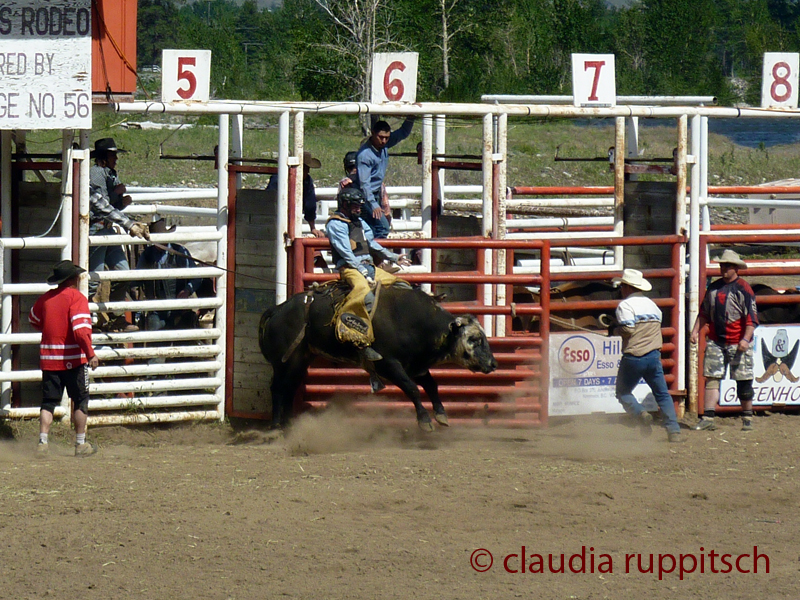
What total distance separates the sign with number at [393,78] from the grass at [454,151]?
59.0ft

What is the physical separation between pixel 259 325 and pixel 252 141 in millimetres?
28357

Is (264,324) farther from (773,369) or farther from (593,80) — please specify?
(773,369)

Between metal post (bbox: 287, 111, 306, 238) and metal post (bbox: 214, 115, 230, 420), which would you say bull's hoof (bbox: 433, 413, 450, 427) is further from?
metal post (bbox: 214, 115, 230, 420)

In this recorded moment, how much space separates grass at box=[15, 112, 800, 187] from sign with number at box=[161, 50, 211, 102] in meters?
17.8

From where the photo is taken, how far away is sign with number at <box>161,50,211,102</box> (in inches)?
355

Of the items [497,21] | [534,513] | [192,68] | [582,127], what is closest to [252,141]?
[582,127]

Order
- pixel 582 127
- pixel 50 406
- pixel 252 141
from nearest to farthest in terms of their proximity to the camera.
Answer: pixel 50 406 → pixel 252 141 → pixel 582 127

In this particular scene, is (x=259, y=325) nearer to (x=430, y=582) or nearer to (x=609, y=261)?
(x=430, y=582)

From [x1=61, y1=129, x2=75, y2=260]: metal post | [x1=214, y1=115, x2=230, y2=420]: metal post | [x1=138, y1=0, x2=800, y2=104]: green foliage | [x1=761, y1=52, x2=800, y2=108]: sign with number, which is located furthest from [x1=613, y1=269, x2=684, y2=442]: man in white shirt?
[x1=138, y1=0, x2=800, y2=104]: green foliage

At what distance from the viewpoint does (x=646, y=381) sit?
9203 millimetres

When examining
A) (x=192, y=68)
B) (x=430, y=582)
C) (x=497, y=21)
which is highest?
(x=497, y=21)

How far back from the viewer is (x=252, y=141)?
36875mm

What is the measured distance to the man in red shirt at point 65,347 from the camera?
821 centimetres

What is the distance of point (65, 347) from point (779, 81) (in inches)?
267
